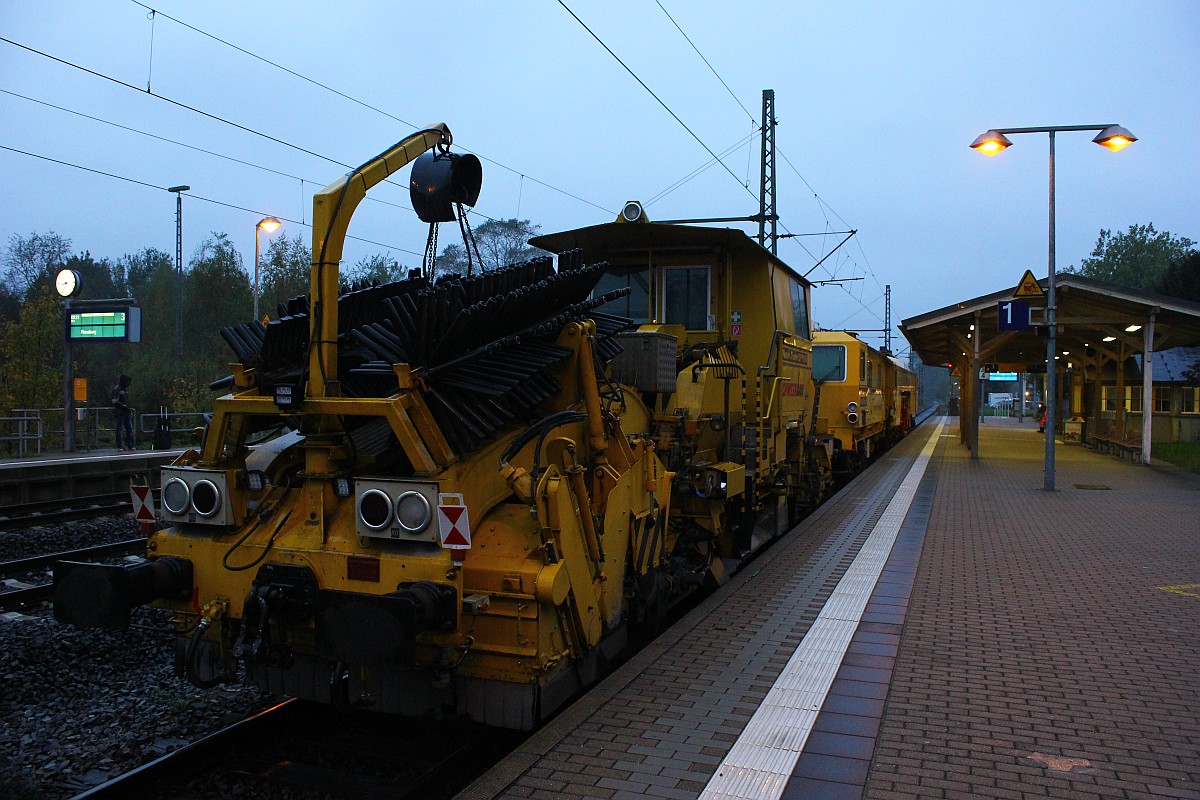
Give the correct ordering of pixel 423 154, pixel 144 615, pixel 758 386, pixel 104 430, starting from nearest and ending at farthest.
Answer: pixel 423 154 → pixel 144 615 → pixel 758 386 → pixel 104 430

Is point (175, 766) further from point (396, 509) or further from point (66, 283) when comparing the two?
point (66, 283)

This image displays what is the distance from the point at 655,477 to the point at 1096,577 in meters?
5.13

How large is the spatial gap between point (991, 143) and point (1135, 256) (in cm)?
6913

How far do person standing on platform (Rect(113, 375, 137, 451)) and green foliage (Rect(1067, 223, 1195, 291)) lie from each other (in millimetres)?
70406

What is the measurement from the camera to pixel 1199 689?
5.07 meters

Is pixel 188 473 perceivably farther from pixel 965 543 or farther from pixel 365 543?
pixel 965 543

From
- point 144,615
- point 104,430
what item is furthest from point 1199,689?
point 104,430

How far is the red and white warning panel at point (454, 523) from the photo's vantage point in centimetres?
381

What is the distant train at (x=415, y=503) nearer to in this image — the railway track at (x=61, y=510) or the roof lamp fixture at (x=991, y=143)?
the railway track at (x=61, y=510)

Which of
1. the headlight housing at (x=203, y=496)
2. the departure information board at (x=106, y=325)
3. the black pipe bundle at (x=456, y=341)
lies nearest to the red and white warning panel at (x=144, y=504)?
the headlight housing at (x=203, y=496)

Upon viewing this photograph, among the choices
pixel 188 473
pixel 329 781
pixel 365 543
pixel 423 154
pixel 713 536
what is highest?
pixel 423 154

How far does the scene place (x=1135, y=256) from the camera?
72.1 meters

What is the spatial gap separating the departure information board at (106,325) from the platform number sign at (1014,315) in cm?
1970

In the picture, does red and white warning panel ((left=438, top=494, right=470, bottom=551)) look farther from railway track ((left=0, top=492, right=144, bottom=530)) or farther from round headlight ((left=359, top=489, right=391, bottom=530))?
railway track ((left=0, top=492, right=144, bottom=530))
